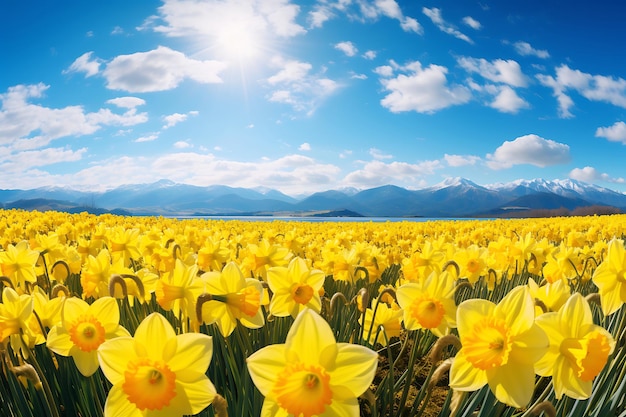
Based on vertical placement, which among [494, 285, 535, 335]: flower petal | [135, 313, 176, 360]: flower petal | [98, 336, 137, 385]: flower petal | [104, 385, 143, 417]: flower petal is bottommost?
[104, 385, 143, 417]: flower petal

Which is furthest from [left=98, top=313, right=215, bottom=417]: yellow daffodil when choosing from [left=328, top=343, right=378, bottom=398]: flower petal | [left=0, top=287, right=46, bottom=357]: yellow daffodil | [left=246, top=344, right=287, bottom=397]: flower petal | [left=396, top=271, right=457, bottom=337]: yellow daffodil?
[left=396, top=271, right=457, bottom=337]: yellow daffodil

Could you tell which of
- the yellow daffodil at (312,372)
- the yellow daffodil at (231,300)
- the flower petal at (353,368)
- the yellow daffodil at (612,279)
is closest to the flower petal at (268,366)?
the yellow daffodil at (312,372)

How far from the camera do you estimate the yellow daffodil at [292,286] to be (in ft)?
6.84

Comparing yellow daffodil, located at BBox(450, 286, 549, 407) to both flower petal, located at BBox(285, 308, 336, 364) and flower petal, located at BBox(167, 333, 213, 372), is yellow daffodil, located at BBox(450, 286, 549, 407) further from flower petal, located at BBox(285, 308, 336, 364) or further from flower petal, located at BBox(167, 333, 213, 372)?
flower petal, located at BBox(167, 333, 213, 372)

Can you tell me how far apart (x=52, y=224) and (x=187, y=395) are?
517 inches

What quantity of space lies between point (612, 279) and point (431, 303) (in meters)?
0.98

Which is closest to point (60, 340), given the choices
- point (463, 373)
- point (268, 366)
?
point (268, 366)

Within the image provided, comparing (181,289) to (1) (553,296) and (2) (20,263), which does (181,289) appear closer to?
(2) (20,263)

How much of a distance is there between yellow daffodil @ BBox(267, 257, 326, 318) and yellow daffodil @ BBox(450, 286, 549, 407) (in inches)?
35.5

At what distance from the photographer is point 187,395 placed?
1243mm

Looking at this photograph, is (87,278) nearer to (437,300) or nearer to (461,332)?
(437,300)

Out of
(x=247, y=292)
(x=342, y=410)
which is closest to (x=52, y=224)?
(x=247, y=292)

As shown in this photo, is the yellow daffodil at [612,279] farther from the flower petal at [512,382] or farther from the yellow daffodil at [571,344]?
the flower petal at [512,382]

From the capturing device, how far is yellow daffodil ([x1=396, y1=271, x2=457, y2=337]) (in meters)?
1.92
